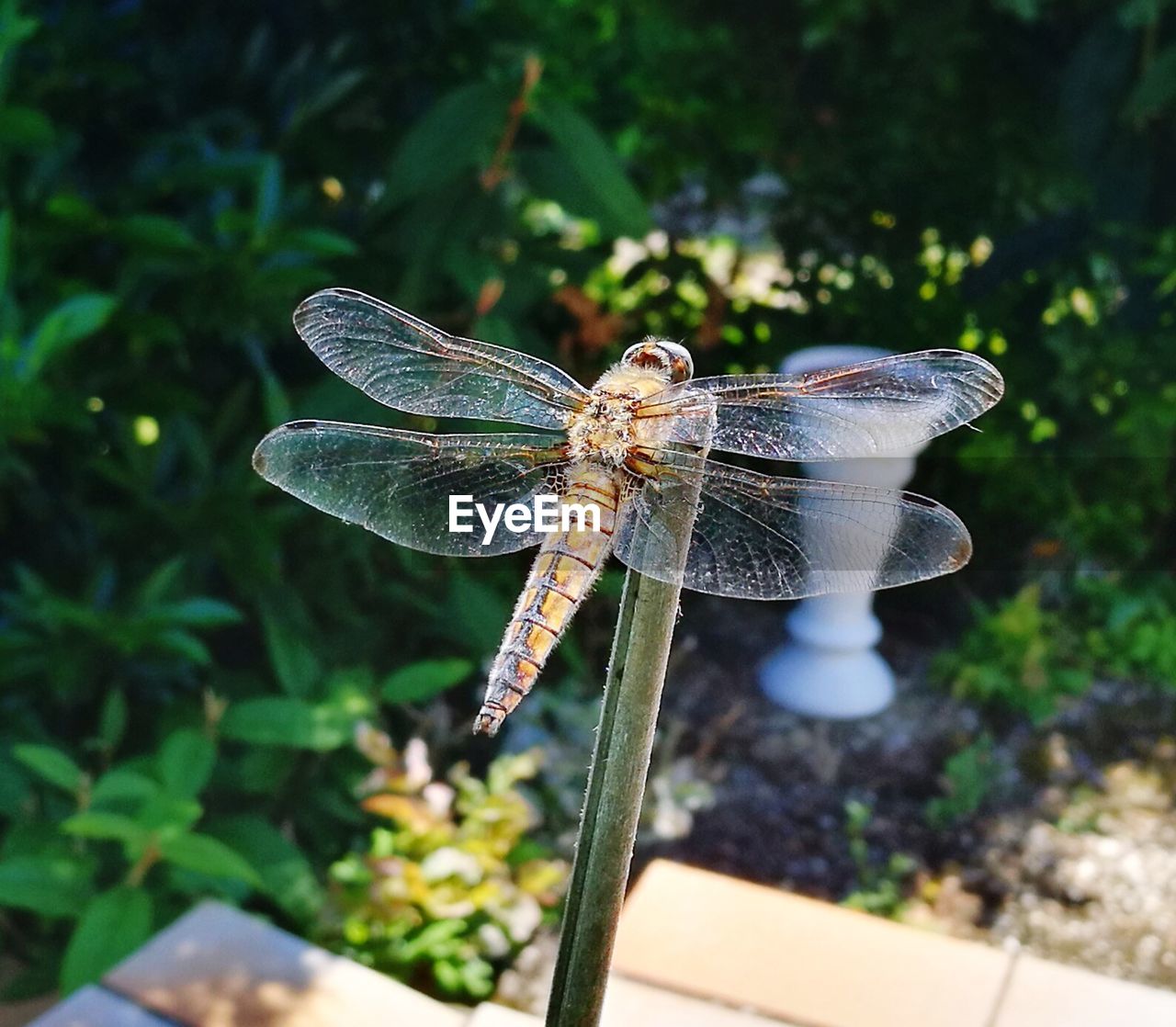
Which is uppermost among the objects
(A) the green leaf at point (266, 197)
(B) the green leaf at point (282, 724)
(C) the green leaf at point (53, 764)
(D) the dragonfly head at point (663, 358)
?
(A) the green leaf at point (266, 197)

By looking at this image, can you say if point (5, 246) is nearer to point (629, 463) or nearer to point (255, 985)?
point (255, 985)

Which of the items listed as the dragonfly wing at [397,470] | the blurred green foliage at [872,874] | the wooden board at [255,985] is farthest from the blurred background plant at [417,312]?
the dragonfly wing at [397,470]

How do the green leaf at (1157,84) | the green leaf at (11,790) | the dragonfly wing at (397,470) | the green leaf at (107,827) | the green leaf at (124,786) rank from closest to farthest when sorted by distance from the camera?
the dragonfly wing at (397,470) → the green leaf at (107,827) → the green leaf at (124,786) → the green leaf at (11,790) → the green leaf at (1157,84)

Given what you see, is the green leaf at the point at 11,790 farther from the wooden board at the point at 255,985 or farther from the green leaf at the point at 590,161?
the green leaf at the point at 590,161

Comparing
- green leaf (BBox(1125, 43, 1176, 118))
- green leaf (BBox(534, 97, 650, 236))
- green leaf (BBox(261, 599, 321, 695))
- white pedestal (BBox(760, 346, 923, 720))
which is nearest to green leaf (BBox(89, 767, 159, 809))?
green leaf (BBox(261, 599, 321, 695))

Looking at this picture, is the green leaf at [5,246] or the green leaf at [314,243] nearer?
the green leaf at [5,246]

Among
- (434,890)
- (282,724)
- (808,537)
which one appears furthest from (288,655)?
(808,537)
